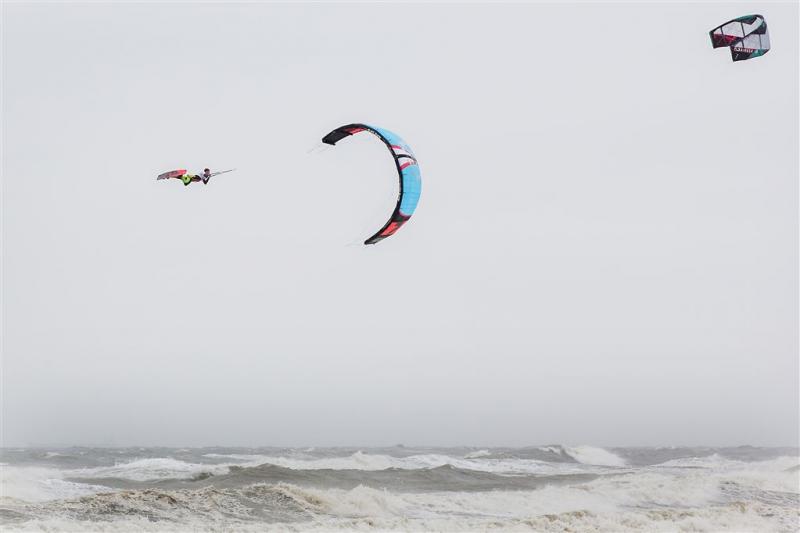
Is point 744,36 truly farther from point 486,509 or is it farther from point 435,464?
point 435,464

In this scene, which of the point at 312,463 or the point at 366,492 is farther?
the point at 312,463

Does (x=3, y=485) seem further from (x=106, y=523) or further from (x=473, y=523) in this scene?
(x=473, y=523)

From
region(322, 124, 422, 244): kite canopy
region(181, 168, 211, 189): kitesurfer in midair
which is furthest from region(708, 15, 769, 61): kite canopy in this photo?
region(181, 168, 211, 189): kitesurfer in midair

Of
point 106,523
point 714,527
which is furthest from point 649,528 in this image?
point 106,523

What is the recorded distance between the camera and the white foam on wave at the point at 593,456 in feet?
142

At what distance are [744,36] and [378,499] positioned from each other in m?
14.8

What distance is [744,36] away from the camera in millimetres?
19000

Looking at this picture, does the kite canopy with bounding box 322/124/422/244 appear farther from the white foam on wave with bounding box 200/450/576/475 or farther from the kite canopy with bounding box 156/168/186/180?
the white foam on wave with bounding box 200/450/576/475

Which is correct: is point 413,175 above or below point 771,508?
above

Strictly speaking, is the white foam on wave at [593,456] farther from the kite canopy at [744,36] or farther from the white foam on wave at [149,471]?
the kite canopy at [744,36]

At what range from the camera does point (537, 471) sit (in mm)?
32938

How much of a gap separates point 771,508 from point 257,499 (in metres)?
13.7

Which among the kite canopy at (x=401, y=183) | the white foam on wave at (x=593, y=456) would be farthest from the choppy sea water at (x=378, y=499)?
the white foam on wave at (x=593, y=456)

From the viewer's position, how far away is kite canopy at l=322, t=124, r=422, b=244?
17.4m
